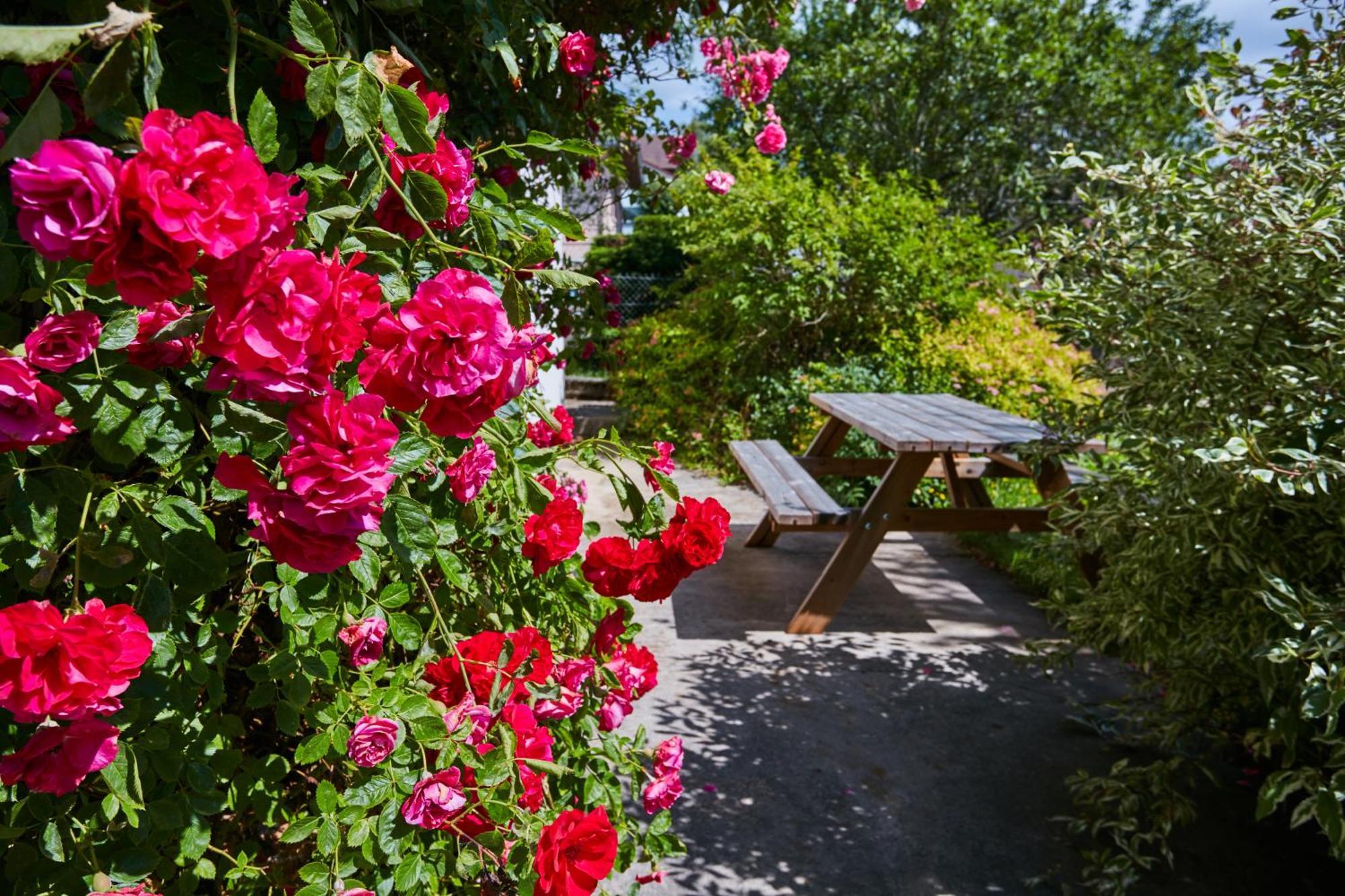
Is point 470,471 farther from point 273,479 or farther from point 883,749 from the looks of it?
point 883,749

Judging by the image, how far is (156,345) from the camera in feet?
3.09

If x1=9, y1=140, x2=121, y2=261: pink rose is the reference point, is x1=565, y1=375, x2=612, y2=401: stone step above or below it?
below

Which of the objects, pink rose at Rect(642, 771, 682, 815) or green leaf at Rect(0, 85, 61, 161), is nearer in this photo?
green leaf at Rect(0, 85, 61, 161)

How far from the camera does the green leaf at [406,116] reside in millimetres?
941

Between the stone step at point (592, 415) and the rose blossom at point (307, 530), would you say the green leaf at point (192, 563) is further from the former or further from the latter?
the stone step at point (592, 415)

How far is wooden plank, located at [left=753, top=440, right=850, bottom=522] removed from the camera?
418 centimetres

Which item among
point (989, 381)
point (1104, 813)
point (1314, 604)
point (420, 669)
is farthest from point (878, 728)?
point (989, 381)

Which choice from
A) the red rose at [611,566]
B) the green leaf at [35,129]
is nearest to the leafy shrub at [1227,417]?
the red rose at [611,566]

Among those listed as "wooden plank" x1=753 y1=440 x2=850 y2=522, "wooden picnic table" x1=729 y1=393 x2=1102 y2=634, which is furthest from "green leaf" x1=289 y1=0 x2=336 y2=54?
"wooden plank" x1=753 y1=440 x2=850 y2=522

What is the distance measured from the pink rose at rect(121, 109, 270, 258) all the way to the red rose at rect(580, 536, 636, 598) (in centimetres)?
92

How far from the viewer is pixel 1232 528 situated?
7.98 ft

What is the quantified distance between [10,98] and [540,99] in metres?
1.15

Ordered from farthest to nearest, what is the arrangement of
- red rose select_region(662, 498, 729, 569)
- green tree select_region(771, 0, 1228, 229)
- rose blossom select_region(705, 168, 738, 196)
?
green tree select_region(771, 0, 1228, 229) < rose blossom select_region(705, 168, 738, 196) < red rose select_region(662, 498, 729, 569)

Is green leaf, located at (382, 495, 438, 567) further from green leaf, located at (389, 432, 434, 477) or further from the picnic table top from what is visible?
the picnic table top
